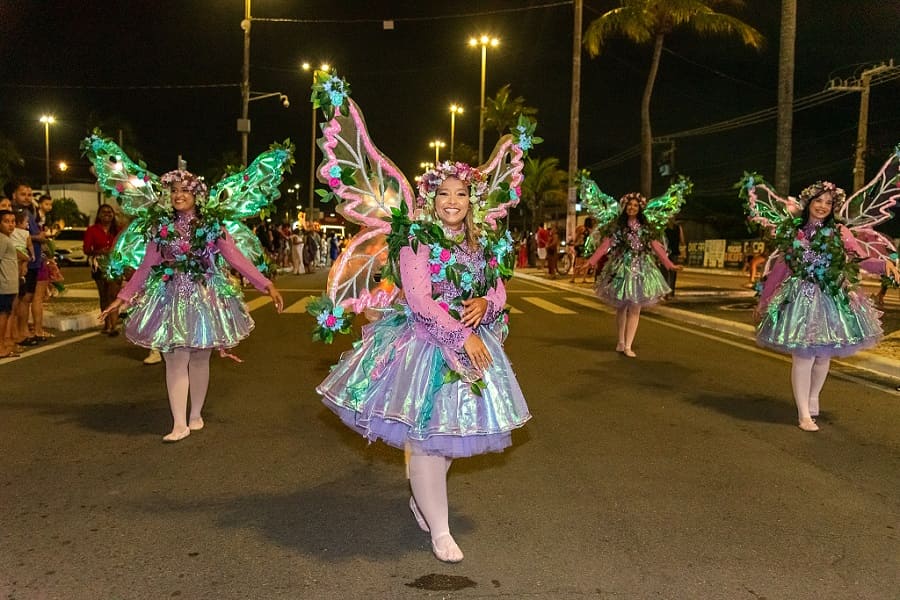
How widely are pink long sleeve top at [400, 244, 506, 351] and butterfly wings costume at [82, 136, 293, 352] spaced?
217 centimetres

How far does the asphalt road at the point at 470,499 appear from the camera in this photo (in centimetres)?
361

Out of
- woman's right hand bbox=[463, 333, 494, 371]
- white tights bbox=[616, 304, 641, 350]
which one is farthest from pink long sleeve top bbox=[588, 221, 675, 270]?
woman's right hand bbox=[463, 333, 494, 371]

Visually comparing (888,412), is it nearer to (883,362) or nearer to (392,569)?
(883,362)

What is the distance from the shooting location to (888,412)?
7.18 meters

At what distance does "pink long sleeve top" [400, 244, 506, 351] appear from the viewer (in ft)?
12.2

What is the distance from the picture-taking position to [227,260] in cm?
596

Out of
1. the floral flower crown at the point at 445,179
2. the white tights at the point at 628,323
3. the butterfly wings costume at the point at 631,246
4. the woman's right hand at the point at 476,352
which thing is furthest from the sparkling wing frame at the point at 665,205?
the woman's right hand at the point at 476,352

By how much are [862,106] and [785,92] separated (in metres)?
21.1

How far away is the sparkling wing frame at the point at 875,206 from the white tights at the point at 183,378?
5.74m

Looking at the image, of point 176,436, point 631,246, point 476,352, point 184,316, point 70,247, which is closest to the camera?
point 476,352

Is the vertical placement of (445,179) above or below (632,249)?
above

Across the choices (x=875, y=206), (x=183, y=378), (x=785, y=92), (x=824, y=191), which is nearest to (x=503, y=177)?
(x=183, y=378)

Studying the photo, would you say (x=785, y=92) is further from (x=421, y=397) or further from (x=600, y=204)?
(x=421, y=397)

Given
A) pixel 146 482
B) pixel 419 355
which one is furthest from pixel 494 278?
pixel 146 482
